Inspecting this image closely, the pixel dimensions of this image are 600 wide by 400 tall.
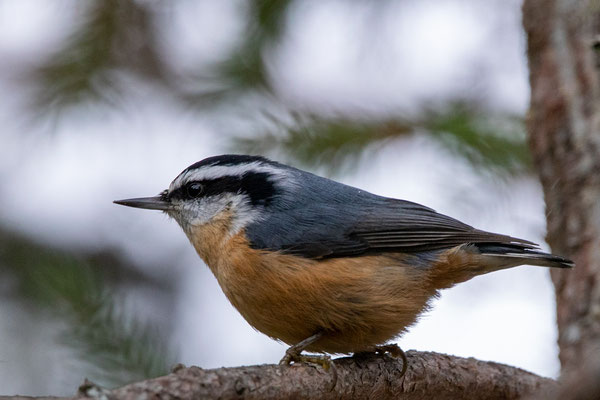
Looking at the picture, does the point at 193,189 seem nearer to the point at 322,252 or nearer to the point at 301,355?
the point at 322,252

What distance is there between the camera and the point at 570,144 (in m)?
3.53

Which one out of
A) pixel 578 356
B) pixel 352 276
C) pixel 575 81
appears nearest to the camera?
pixel 578 356

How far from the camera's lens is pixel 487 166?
361cm

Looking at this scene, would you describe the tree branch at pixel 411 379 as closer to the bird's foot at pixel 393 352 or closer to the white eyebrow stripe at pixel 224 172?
the bird's foot at pixel 393 352

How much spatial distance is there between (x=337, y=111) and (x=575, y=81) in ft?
3.90

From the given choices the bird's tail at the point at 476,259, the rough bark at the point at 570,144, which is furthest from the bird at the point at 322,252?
the rough bark at the point at 570,144

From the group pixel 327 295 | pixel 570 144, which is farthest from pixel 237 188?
pixel 570 144

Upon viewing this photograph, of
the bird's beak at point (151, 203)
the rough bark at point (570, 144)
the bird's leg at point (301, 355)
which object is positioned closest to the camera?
the bird's leg at point (301, 355)

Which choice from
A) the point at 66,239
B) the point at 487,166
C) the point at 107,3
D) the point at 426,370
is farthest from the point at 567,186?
the point at 66,239

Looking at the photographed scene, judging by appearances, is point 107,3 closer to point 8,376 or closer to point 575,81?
point 8,376

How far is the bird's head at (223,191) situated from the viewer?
366 cm

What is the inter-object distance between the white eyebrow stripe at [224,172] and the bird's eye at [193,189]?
26 millimetres

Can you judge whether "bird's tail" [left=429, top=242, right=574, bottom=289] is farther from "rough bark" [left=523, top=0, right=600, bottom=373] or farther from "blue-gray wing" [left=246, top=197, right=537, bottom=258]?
"rough bark" [left=523, top=0, right=600, bottom=373]

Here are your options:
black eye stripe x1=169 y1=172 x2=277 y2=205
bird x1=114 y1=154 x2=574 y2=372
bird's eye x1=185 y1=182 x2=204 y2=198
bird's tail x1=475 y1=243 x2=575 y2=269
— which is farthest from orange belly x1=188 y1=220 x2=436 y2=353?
bird's eye x1=185 y1=182 x2=204 y2=198
